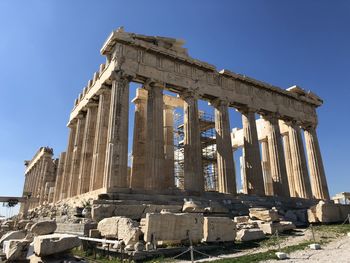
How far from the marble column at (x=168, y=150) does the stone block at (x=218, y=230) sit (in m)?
9.43

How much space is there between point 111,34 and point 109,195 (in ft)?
35.2

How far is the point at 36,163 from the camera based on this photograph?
47.8 meters

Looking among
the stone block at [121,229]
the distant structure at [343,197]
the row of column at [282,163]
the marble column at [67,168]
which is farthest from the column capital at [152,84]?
the distant structure at [343,197]

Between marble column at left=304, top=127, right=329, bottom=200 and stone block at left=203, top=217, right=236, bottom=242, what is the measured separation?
21.7 metres

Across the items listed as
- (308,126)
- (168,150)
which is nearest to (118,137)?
(168,150)

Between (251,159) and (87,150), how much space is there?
1322 cm

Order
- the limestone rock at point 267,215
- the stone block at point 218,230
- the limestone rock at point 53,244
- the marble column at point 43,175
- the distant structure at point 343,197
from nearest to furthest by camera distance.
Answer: the limestone rock at point 53,244 < the stone block at point 218,230 < the limestone rock at point 267,215 < the distant structure at point 343,197 < the marble column at point 43,175

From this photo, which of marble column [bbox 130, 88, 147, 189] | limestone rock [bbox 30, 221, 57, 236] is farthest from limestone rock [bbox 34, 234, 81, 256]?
marble column [bbox 130, 88, 147, 189]

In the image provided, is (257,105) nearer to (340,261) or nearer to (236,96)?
(236,96)

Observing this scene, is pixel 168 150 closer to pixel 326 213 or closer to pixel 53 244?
pixel 326 213

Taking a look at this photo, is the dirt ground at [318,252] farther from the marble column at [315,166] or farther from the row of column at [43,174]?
the row of column at [43,174]

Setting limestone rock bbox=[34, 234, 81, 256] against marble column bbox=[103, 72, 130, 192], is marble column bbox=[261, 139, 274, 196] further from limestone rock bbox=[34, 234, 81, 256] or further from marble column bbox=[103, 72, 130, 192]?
limestone rock bbox=[34, 234, 81, 256]

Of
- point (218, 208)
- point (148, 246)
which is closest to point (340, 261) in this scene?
point (148, 246)

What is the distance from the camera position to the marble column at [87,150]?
22320mm
